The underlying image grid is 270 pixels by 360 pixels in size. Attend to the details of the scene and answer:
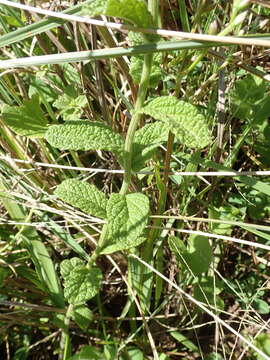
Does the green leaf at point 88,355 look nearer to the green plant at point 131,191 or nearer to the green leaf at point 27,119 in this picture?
the green plant at point 131,191

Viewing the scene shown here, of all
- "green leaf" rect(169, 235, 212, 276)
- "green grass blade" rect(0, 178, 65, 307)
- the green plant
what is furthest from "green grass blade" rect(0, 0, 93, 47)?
"green leaf" rect(169, 235, 212, 276)

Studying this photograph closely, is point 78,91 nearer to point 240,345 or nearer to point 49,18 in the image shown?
point 49,18

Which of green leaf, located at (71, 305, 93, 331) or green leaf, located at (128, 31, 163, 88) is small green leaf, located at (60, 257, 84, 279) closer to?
green leaf, located at (71, 305, 93, 331)

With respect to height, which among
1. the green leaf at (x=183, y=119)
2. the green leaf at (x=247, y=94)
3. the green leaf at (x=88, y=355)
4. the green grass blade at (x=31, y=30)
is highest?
the green grass blade at (x=31, y=30)

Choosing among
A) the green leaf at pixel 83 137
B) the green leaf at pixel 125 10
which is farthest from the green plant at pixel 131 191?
the green leaf at pixel 125 10

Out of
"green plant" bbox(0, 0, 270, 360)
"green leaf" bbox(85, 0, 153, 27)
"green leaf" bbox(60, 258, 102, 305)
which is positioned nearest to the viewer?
"green leaf" bbox(85, 0, 153, 27)
